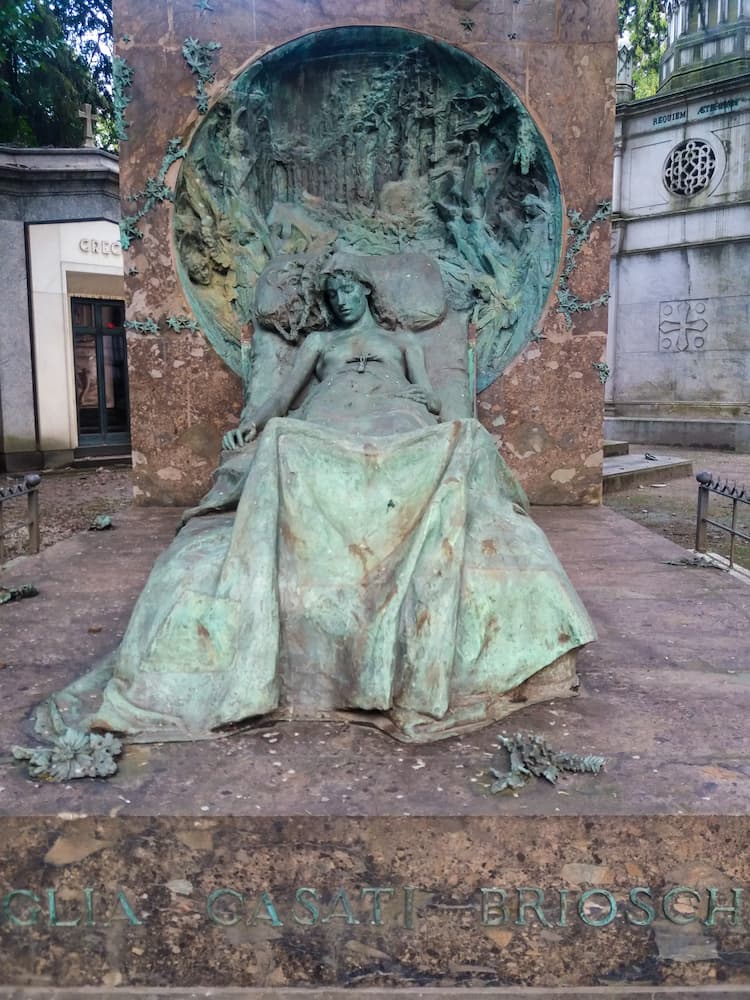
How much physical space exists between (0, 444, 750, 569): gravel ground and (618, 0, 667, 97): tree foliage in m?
14.0

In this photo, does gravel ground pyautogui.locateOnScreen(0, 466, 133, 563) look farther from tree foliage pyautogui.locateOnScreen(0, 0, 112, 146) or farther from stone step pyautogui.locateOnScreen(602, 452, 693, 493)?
tree foliage pyautogui.locateOnScreen(0, 0, 112, 146)

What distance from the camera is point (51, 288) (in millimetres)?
13359

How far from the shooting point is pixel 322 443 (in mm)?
3150

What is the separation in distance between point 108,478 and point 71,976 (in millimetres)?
10682

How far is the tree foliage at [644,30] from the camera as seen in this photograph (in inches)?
854

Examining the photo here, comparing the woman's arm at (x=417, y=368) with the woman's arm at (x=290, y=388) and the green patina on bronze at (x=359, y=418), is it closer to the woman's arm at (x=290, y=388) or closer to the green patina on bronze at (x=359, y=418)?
the green patina on bronze at (x=359, y=418)

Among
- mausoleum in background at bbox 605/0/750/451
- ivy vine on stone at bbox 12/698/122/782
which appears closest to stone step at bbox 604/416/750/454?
mausoleum in background at bbox 605/0/750/451

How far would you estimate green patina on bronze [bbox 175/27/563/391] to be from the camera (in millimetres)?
6348

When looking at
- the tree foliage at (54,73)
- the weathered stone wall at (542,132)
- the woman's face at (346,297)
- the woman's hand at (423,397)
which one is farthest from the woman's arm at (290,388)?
the tree foliage at (54,73)

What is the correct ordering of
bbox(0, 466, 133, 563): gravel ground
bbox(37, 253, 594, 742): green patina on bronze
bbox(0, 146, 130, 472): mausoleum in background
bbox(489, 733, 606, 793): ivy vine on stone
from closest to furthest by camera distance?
1. bbox(489, 733, 606, 793): ivy vine on stone
2. bbox(37, 253, 594, 742): green patina on bronze
3. bbox(0, 466, 133, 563): gravel ground
4. bbox(0, 146, 130, 472): mausoleum in background

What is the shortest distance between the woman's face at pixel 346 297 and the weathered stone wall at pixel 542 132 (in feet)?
6.81

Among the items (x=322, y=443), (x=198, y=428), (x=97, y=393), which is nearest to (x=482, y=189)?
(x=198, y=428)

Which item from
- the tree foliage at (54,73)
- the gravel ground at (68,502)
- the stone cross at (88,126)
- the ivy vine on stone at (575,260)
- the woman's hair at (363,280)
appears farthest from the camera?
the tree foliage at (54,73)

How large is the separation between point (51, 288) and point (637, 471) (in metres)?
9.12
